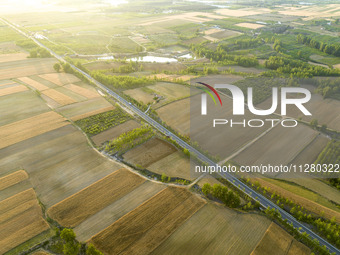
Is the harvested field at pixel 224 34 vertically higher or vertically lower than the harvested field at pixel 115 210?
higher

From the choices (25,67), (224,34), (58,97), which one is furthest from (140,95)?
(224,34)

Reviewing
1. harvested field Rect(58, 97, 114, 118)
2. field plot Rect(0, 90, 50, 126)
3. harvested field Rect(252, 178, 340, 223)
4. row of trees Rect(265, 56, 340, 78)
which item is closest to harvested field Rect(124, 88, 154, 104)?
→ harvested field Rect(58, 97, 114, 118)

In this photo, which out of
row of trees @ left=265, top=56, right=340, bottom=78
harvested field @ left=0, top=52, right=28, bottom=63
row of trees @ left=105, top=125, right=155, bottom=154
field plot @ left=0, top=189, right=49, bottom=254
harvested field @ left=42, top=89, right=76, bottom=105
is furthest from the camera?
harvested field @ left=0, top=52, right=28, bottom=63

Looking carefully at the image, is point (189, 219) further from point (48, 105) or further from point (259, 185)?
point (48, 105)

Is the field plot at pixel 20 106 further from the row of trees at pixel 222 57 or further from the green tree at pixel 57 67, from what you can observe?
the row of trees at pixel 222 57

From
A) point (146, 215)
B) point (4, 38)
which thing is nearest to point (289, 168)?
point (146, 215)

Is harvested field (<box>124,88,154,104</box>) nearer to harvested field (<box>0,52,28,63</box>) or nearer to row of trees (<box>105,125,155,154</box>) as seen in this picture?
row of trees (<box>105,125,155,154</box>)

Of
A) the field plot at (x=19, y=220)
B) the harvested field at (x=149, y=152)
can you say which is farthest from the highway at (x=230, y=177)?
the field plot at (x=19, y=220)
